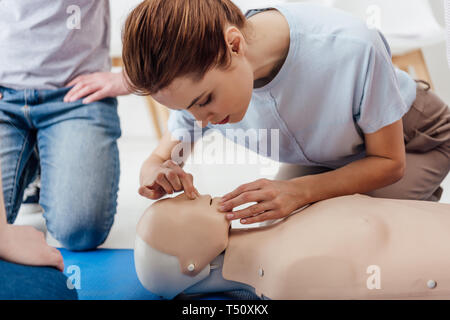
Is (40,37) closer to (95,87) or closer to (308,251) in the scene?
(95,87)

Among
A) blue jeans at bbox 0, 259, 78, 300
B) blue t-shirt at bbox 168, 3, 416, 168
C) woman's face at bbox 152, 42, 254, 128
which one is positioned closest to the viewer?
blue jeans at bbox 0, 259, 78, 300

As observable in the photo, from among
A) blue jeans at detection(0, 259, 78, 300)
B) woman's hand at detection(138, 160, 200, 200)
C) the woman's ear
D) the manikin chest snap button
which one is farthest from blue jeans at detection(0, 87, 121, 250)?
the manikin chest snap button

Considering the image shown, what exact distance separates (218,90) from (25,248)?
1.05 feet

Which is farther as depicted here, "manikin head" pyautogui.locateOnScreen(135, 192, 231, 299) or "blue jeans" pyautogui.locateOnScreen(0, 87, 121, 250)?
"blue jeans" pyautogui.locateOnScreen(0, 87, 121, 250)

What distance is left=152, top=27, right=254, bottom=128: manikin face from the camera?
2.01 ft

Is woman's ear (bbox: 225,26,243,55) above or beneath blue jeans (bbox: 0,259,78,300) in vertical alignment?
above

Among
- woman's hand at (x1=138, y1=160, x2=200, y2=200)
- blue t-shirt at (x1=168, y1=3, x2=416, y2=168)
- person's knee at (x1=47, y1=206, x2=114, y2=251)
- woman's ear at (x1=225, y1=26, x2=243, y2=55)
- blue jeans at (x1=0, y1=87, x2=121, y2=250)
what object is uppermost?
woman's ear at (x1=225, y1=26, x2=243, y2=55)

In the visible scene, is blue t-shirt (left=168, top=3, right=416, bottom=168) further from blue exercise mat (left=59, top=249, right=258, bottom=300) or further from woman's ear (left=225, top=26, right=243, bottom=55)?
blue exercise mat (left=59, top=249, right=258, bottom=300)

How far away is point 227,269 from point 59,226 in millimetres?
500

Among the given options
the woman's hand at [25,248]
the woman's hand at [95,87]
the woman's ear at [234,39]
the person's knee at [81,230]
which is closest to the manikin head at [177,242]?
the woman's hand at [25,248]

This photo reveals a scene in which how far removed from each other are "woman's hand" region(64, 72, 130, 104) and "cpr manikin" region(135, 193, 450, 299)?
0.47 meters

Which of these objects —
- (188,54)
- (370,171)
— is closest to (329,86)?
(370,171)

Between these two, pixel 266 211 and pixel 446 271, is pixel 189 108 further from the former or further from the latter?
pixel 446 271

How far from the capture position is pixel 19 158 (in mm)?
1052
